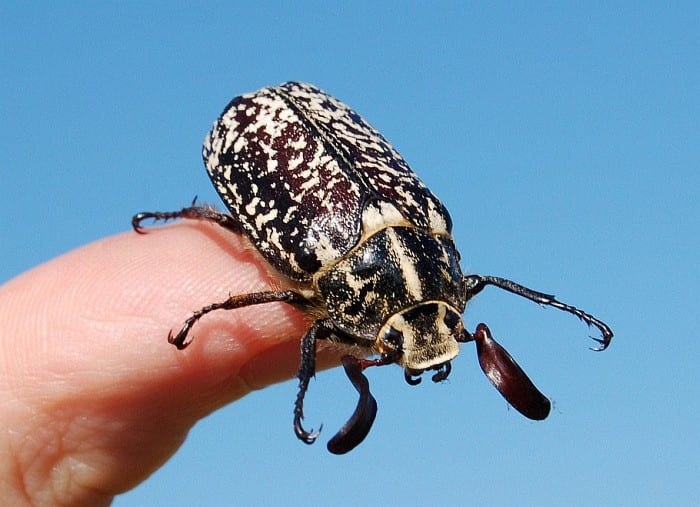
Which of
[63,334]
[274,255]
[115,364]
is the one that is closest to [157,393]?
[115,364]

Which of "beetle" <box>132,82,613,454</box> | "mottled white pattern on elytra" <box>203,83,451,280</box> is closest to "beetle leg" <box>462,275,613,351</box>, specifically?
"beetle" <box>132,82,613,454</box>

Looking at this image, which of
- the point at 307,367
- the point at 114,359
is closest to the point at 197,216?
the point at 114,359

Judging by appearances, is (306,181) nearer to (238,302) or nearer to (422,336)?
(238,302)

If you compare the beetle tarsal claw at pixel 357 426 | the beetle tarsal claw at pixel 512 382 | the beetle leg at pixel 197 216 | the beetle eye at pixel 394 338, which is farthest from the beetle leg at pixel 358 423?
the beetle leg at pixel 197 216

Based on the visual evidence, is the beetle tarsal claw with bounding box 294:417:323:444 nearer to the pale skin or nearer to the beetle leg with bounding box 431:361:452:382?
the beetle leg with bounding box 431:361:452:382

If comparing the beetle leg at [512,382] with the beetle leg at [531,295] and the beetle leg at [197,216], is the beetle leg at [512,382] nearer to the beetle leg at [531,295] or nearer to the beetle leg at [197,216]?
the beetle leg at [531,295]
